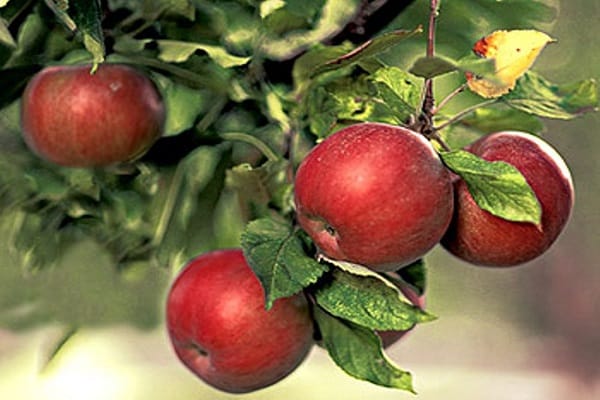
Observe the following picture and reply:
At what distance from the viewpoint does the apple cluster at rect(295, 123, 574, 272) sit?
0.84 meters

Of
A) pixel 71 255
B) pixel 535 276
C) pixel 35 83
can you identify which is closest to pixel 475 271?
pixel 535 276

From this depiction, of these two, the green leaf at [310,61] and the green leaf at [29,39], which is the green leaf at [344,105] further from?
the green leaf at [29,39]

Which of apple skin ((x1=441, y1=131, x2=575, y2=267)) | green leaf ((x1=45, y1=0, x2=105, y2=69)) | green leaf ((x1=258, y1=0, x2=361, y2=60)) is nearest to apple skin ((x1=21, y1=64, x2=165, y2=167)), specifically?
green leaf ((x1=258, y1=0, x2=361, y2=60))

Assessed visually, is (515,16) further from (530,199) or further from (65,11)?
(65,11)

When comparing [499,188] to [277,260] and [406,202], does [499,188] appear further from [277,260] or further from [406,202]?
[277,260]

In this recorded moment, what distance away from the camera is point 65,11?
0.85 meters

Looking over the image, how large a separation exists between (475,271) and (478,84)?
7.21 meters

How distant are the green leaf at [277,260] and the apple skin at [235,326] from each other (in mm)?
79

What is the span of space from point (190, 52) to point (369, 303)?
344mm

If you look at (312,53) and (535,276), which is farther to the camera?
(535,276)

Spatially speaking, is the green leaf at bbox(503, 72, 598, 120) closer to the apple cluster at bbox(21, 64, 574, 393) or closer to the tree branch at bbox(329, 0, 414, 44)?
the apple cluster at bbox(21, 64, 574, 393)

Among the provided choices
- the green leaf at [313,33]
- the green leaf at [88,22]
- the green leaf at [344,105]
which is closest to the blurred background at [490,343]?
the green leaf at [313,33]

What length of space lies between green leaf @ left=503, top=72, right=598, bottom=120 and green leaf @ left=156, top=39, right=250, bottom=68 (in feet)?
0.86

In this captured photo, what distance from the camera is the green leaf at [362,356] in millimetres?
886
